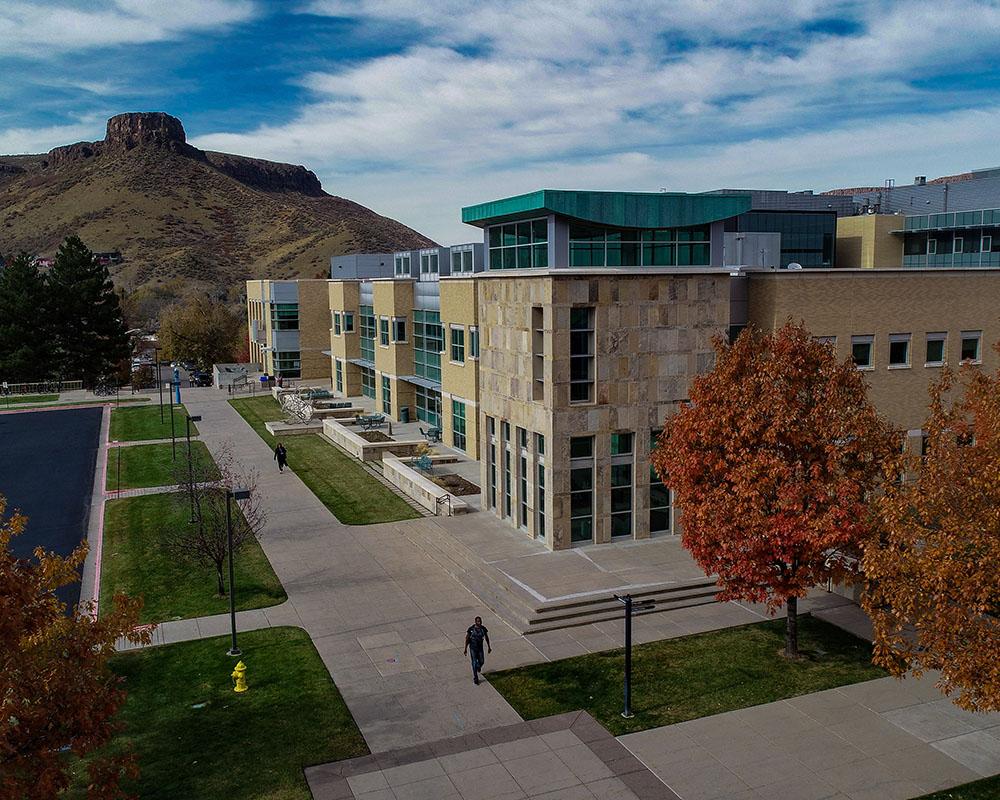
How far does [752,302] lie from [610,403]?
683 cm

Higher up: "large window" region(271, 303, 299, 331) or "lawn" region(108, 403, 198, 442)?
"large window" region(271, 303, 299, 331)

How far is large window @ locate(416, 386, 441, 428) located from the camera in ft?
174

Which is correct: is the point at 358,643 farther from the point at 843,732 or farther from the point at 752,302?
the point at 752,302

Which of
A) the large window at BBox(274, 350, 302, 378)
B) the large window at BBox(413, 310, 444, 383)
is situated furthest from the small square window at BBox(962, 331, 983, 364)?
the large window at BBox(274, 350, 302, 378)

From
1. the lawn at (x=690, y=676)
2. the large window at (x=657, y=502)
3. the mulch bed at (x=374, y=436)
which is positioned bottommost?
the lawn at (x=690, y=676)

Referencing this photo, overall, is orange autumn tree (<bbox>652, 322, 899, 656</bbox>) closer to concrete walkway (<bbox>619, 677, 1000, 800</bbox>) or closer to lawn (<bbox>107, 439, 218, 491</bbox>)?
concrete walkway (<bbox>619, 677, 1000, 800</bbox>)

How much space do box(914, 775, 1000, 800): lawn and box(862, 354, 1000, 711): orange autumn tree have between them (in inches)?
76.5

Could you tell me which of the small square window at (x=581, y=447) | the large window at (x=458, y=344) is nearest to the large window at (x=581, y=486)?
the small square window at (x=581, y=447)

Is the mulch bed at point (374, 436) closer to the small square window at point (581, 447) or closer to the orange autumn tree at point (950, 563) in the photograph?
the small square window at point (581, 447)

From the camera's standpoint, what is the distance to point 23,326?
78375 mm

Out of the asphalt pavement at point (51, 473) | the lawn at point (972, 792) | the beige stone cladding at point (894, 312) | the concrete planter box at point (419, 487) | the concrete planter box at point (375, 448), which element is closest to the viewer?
the lawn at point (972, 792)

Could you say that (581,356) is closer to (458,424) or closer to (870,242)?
(458,424)

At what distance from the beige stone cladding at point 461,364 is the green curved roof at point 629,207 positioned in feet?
38.9

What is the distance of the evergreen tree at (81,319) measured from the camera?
79875 mm
